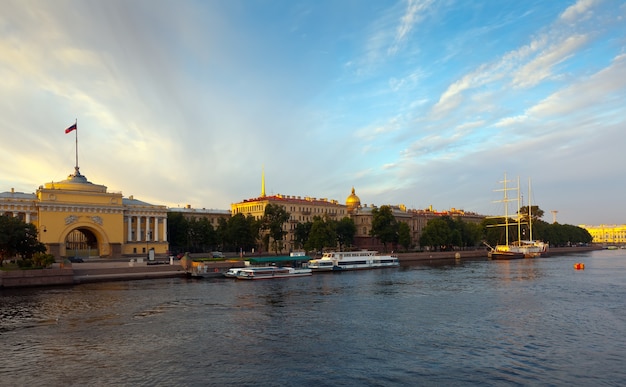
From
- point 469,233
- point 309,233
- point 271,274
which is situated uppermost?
point 309,233

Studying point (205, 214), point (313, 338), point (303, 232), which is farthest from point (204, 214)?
point (313, 338)

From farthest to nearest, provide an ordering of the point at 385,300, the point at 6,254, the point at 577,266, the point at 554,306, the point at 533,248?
the point at 533,248 → the point at 577,266 → the point at 6,254 → the point at 385,300 → the point at 554,306

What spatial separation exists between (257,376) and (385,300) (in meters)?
21.2

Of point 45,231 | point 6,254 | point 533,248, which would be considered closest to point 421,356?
point 6,254

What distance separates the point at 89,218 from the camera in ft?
256

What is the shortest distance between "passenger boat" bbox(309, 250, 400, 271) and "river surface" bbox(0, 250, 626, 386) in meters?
28.6

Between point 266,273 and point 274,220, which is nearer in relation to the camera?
point 266,273

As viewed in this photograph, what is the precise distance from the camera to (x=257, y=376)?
19016 millimetres

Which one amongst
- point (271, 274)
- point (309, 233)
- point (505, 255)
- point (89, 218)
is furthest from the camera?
point (505, 255)

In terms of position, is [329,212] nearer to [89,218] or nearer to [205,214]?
[205,214]

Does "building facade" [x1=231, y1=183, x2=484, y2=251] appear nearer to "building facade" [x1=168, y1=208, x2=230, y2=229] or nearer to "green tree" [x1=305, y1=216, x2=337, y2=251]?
"building facade" [x1=168, y1=208, x2=230, y2=229]

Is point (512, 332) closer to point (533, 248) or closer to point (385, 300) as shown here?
point (385, 300)

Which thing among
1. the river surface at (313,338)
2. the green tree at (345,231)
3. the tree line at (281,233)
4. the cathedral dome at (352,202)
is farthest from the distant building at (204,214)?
the river surface at (313,338)

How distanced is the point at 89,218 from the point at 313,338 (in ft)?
209
